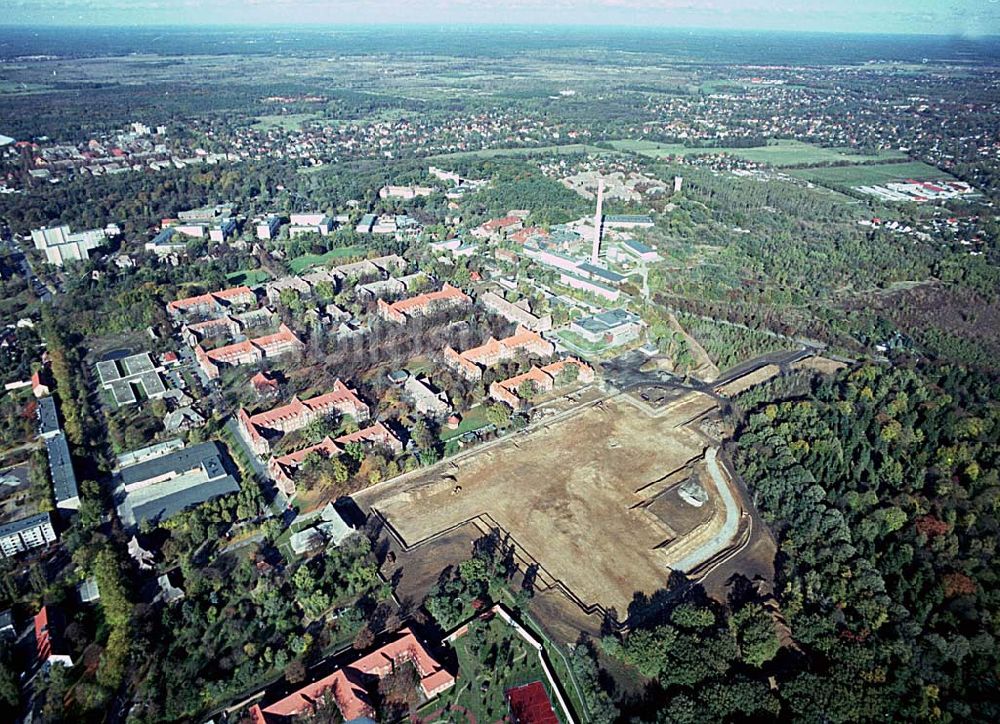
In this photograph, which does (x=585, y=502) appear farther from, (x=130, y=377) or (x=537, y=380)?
(x=130, y=377)

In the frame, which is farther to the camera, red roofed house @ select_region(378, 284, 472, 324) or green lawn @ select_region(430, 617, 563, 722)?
red roofed house @ select_region(378, 284, 472, 324)

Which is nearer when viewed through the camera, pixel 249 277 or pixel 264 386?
pixel 264 386

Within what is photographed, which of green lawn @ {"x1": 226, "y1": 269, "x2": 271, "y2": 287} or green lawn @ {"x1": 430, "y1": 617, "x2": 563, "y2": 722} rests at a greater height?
green lawn @ {"x1": 430, "y1": 617, "x2": 563, "y2": 722}

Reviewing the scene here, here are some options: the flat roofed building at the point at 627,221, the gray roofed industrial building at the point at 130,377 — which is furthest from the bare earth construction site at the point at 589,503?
the flat roofed building at the point at 627,221

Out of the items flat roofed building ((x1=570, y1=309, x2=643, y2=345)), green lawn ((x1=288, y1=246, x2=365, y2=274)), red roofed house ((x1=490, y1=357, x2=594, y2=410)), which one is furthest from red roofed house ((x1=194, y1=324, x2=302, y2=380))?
flat roofed building ((x1=570, y1=309, x2=643, y2=345))

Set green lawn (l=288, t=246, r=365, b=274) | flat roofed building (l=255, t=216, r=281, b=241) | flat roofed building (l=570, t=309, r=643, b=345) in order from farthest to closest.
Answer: flat roofed building (l=255, t=216, r=281, b=241)
green lawn (l=288, t=246, r=365, b=274)
flat roofed building (l=570, t=309, r=643, b=345)

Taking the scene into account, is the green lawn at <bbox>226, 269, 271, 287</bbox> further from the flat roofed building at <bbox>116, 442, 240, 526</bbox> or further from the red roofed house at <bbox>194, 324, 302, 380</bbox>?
the flat roofed building at <bbox>116, 442, 240, 526</bbox>

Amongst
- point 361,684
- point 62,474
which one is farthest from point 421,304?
point 361,684
